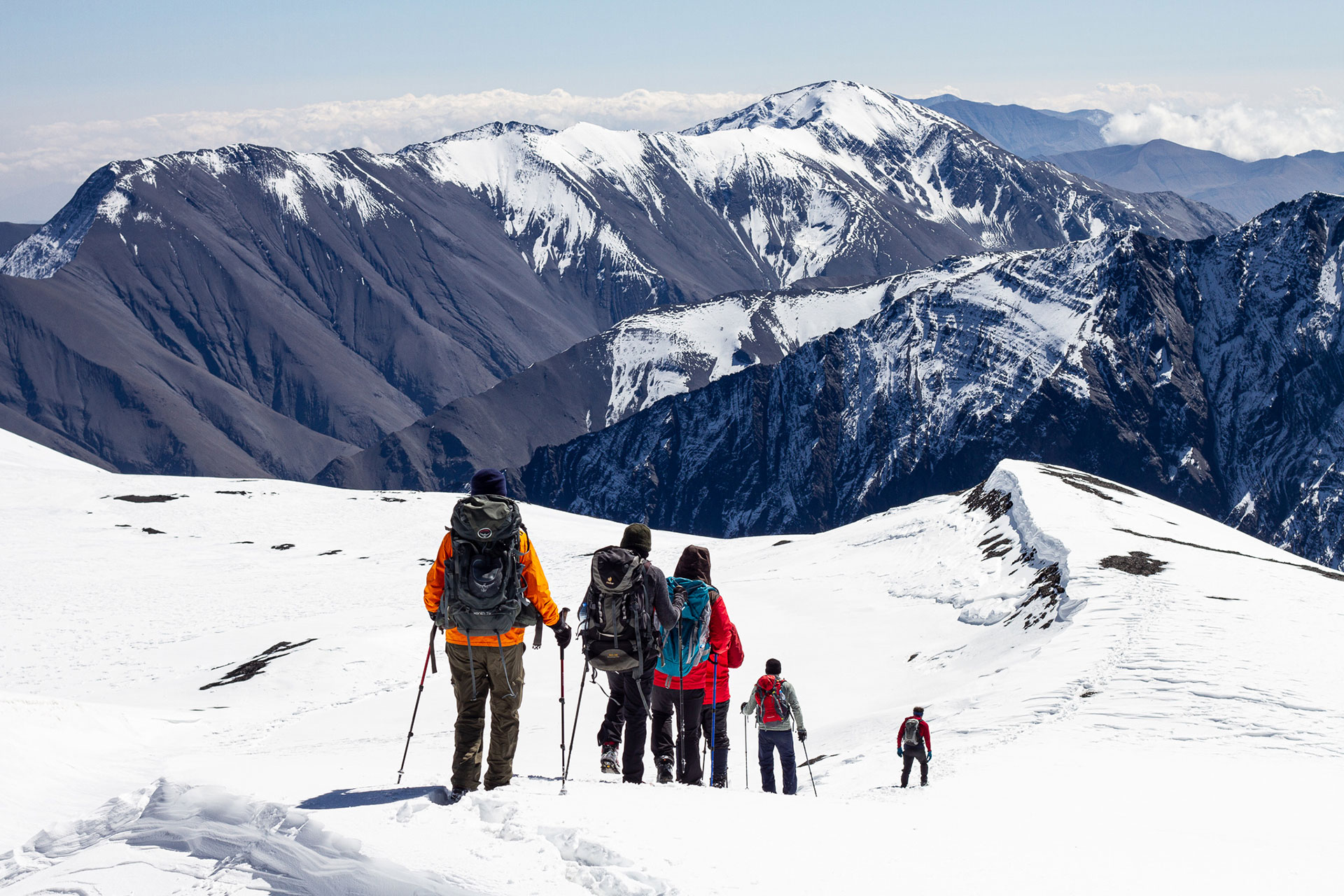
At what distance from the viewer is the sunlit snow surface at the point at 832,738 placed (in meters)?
10.7

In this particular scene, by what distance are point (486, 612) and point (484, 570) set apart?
47 cm

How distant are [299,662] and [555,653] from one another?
1045 cm

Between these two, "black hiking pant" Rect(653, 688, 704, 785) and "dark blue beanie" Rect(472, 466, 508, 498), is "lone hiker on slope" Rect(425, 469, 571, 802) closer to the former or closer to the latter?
"dark blue beanie" Rect(472, 466, 508, 498)

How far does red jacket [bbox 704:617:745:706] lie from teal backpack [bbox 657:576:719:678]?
0.27 meters

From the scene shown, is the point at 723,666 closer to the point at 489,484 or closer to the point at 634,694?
the point at 634,694

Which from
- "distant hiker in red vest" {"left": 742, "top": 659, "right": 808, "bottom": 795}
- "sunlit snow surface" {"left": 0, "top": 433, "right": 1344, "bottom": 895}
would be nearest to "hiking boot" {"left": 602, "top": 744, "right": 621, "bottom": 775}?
"sunlit snow surface" {"left": 0, "top": 433, "right": 1344, "bottom": 895}

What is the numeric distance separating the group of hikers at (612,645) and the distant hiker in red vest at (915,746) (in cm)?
223

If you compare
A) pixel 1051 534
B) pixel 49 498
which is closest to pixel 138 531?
pixel 49 498

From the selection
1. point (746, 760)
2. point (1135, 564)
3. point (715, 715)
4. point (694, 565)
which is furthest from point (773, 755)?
point (1135, 564)

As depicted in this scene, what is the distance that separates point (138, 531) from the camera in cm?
7725

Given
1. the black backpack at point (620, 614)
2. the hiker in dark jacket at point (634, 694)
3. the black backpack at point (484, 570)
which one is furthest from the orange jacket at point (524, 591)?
the black backpack at point (620, 614)

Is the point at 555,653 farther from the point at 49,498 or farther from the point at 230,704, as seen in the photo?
the point at 49,498

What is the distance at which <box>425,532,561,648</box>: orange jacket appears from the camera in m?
11.9

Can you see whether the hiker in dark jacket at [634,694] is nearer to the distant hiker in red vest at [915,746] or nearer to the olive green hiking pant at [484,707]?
the olive green hiking pant at [484,707]
